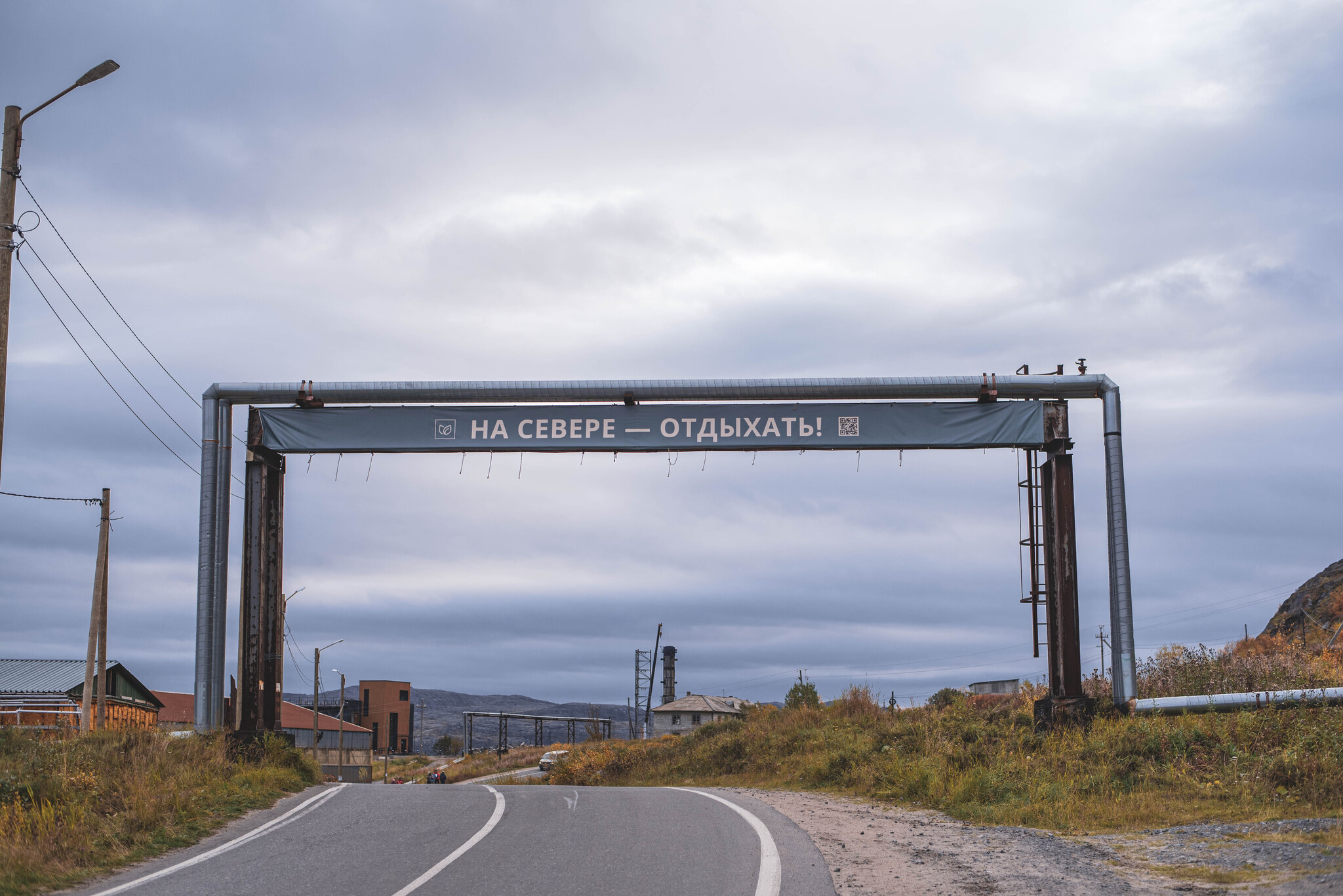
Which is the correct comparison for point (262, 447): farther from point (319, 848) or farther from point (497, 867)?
point (497, 867)

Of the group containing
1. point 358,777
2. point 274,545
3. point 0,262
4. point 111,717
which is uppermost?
point 0,262

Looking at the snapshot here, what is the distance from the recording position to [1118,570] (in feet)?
59.3

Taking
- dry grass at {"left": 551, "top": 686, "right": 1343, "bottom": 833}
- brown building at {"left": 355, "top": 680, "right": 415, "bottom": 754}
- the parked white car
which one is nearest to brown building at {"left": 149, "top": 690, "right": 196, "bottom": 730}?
the parked white car

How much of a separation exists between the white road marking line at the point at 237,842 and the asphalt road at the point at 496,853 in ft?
0.10

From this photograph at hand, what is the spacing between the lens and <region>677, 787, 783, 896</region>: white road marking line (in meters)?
8.03

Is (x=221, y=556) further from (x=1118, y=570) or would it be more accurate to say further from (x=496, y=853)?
(x=1118, y=570)

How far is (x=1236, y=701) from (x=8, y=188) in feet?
58.8

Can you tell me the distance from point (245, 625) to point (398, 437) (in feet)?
13.8

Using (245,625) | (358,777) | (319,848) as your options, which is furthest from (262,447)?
(358,777)

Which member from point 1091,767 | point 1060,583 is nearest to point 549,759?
point 1060,583

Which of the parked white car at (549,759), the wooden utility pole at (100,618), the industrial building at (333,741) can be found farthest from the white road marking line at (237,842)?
the industrial building at (333,741)

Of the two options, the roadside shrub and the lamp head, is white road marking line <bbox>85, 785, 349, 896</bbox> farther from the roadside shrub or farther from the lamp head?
the roadside shrub

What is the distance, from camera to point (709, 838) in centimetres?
1062

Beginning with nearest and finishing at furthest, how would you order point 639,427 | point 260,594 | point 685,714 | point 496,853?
point 496,853
point 260,594
point 639,427
point 685,714
